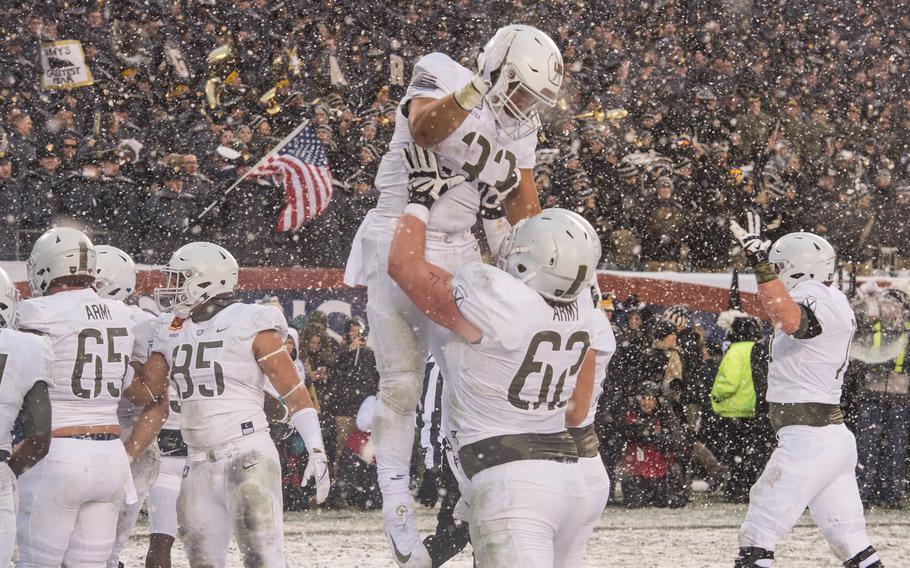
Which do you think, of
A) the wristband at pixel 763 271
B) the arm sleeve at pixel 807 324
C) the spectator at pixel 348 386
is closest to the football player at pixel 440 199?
the wristband at pixel 763 271

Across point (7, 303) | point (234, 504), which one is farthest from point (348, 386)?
point (7, 303)

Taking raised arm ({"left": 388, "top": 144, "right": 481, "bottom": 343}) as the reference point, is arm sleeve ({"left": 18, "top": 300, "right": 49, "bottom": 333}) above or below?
below

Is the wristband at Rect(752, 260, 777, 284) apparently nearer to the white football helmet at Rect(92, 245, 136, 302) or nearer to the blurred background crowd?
the white football helmet at Rect(92, 245, 136, 302)

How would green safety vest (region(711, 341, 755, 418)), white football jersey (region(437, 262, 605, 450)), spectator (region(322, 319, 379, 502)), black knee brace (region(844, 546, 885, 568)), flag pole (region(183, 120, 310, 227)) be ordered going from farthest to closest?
1. flag pole (region(183, 120, 310, 227))
2. green safety vest (region(711, 341, 755, 418))
3. spectator (region(322, 319, 379, 502))
4. black knee brace (region(844, 546, 885, 568))
5. white football jersey (region(437, 262, 605, 450))

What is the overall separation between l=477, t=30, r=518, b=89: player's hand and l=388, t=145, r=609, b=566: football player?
66 centimetres

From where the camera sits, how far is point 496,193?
541 cm

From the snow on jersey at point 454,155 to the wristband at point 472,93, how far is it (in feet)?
0.79

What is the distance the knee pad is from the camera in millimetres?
5398

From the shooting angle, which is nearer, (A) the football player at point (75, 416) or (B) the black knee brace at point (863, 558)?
(A) the football player at point (75, 416)

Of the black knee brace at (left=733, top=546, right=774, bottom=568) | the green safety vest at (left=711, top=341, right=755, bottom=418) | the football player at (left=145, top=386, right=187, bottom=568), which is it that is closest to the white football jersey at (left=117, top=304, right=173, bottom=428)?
the football player at (left=145, top=386, right=187, bottom=568)

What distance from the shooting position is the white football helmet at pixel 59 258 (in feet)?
18.4

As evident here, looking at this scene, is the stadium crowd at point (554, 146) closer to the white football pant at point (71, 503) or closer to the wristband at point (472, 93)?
the white football pant at point (71, 503)

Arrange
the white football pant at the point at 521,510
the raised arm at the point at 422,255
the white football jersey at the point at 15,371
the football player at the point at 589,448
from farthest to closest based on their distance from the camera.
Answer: the white football jersey at the point at 15,371
the football player at the point at 589,448
the raised arm at the point at 422,255
the white football pant at the point at 521,510

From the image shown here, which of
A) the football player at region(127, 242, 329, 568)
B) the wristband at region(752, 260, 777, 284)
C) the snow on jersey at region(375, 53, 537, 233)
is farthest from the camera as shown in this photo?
the wristband at region(752, 260, 777, 284)
